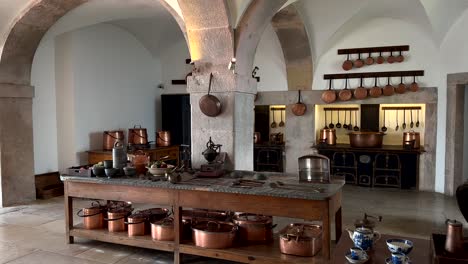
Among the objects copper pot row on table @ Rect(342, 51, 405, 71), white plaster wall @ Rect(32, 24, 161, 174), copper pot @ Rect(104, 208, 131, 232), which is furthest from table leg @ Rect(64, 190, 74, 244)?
copper pot row on table @ Rect(342, 51, 405, 71)

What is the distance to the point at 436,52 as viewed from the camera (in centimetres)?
662

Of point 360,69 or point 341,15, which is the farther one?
point 360,69

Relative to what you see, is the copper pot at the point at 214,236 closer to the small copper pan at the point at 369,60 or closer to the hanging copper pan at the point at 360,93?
the hanging copper pan at the point at 360,93

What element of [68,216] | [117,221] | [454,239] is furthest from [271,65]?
[454,239]

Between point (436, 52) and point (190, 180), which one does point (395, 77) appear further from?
point (190, 180)

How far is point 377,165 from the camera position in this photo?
23.4 feet

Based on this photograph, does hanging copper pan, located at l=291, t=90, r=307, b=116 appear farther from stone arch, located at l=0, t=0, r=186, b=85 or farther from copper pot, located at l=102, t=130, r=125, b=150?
stone arch, located at l=0, t=0, r=186, b=85

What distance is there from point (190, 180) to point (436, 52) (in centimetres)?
534

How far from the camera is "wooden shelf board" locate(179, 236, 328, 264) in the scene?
314cm

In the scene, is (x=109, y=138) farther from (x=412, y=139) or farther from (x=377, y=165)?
(x=412, y=139)

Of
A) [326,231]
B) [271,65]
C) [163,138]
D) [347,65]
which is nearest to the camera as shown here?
[326,231]

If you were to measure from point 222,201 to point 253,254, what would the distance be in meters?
0.53

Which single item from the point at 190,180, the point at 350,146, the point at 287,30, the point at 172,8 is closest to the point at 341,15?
the point at 287,30

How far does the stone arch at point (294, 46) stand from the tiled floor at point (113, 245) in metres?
2.35
